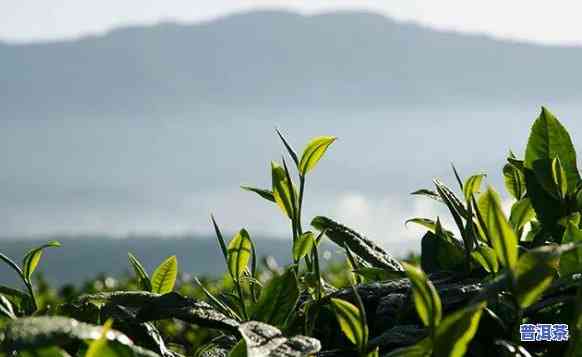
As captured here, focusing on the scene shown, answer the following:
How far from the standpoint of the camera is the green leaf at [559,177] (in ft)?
3.86

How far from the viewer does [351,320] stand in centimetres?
91

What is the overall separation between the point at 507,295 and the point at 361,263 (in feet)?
1.01

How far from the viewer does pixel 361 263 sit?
1.31m

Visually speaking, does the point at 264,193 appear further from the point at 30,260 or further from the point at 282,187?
the point at 30,260

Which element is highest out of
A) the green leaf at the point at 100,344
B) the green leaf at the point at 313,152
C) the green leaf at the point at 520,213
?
the green leaf at the point at 313,152

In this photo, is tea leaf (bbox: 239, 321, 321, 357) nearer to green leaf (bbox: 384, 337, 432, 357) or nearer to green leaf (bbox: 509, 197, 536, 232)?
green leaf (bbox: 384, 337, 432, 357)

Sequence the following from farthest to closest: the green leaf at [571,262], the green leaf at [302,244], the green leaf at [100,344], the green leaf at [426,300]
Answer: the green leaf at [302,244] < the green leaf at [571,262] < the green leaf at [426,300] < the green leaf at [100,344]

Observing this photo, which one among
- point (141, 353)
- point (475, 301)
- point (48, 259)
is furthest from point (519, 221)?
point (48, 259)

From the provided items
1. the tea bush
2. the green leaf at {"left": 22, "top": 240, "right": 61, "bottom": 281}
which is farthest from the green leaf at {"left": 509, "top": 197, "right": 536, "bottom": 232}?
the green leaf at {"left": 22, "top": 240, "right": 61, "bottom": 281}

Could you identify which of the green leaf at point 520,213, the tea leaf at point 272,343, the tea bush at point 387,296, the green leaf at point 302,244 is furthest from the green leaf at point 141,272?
the green leaf at point 520,213

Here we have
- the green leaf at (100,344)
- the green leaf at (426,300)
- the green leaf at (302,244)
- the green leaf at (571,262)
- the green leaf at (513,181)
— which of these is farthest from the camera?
the green leaf at (513,181)

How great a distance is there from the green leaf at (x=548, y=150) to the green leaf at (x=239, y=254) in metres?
0.38

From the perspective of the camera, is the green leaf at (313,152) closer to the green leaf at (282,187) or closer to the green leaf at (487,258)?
the green leaf at (282,187)

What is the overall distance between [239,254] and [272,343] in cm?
34
